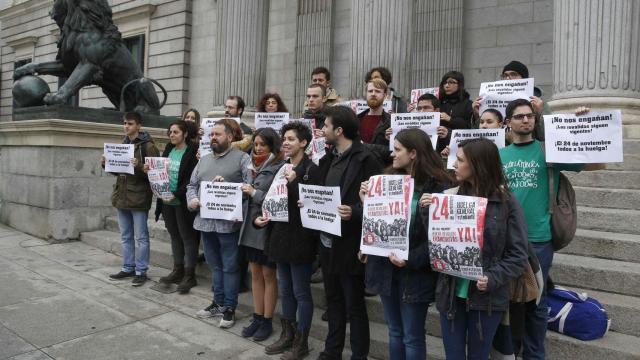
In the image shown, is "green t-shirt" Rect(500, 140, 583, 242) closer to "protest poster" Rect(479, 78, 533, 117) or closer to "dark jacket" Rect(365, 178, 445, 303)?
"dark jacket" Rect(365, 178, 445, 303)

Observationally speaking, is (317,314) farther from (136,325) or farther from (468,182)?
(468,182)

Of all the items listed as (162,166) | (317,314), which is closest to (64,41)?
(162,166)

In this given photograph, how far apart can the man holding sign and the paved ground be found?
1997 millimetres

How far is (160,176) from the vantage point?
5.87m

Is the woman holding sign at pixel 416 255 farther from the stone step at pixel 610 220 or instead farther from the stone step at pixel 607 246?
the stone step at pixel 610 220

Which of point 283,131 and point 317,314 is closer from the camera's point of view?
point 283,131

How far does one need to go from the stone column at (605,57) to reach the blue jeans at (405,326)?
16.7 ft

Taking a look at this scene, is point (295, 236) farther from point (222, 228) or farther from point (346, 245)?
point (222, 228)

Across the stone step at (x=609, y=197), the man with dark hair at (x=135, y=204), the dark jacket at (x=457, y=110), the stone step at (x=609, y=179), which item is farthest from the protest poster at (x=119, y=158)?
the stone step at (x=609, y=179)

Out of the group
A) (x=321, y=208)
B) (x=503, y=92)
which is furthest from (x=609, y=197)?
A: (x=321, y=208)

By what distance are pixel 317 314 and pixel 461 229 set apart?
248 cm

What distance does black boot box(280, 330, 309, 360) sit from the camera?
13.7ft

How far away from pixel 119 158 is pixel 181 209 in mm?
1291

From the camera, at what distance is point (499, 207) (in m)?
2.90
